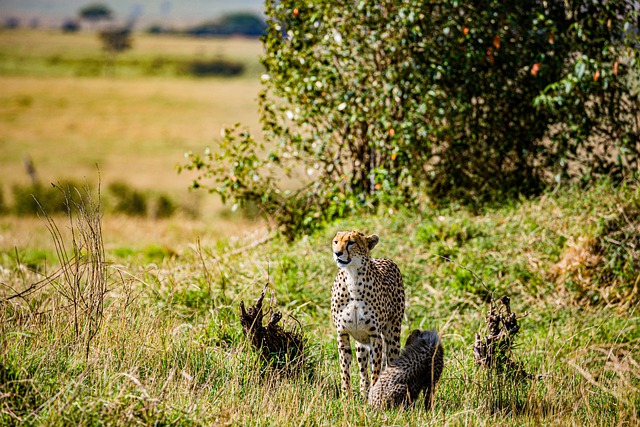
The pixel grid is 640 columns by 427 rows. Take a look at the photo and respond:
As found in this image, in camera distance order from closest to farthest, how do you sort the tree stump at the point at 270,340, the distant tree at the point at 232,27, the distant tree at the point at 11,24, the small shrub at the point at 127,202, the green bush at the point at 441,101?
the tree stump at the point at 270,340 → the green bush at the point at 441,101 → the small shrub at the point at 127,202 → the distant tree at the point at 11,24 → the distant tree at the point at 232,27

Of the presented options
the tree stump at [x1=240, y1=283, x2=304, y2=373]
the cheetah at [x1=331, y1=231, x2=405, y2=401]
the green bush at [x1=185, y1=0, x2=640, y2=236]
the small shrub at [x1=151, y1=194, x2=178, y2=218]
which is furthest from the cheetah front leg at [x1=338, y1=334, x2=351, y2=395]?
the small shrub at [x1=151, y1=194, x2=178, y2=218]

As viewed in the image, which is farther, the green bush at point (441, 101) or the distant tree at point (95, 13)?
the distant tree at point (95, 13)

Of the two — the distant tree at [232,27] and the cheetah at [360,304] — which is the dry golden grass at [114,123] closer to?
the cheetah at [360,304]

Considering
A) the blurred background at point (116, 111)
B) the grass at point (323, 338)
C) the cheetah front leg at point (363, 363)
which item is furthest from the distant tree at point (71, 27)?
the cheetah front leg at point (363, 363)

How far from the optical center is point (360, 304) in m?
4.54

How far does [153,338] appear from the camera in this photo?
4980 millimetres

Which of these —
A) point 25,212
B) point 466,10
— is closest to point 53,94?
point 25,212

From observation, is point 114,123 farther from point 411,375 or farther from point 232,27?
point 232,27

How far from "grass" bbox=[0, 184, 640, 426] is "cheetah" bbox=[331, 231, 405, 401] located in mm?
250

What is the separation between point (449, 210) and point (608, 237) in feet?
6.09

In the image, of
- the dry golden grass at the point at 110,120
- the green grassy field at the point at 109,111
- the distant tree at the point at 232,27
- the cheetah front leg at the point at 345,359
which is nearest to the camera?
the cheetah front leg at the point at 345,359

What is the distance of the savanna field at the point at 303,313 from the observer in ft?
A: 13.7

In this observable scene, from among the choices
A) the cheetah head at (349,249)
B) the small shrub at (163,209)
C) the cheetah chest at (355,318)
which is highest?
the cheetah head at (349,249)

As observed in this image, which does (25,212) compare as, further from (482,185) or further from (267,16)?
(482,185)
